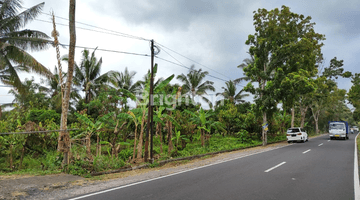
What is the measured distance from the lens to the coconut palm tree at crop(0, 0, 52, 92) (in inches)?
468

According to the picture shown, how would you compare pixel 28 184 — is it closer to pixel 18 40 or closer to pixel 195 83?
pixel 18 40

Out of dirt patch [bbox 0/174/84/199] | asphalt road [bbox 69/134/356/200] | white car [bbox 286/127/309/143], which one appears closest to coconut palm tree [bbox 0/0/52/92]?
dirt patch [bbox 0/174/84/199]

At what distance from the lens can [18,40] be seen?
1221 cm

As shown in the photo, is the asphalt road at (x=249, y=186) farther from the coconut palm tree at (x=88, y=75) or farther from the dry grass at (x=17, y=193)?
the coconut palm tree at (x=88, y=75)

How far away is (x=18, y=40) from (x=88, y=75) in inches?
511

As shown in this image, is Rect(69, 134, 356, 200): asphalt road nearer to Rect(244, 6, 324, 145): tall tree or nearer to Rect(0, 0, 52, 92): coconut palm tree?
Rect(0, 0, 52, 92): coconut palm tree

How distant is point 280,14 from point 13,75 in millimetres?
21224

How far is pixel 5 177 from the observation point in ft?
26.3

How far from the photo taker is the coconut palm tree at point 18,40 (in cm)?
1188

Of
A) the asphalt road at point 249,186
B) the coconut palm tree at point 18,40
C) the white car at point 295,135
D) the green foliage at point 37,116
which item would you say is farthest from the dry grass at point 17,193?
the white car at point 295,135

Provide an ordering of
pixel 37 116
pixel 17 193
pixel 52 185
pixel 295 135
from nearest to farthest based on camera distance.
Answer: pixel 17 193
pixel 52 185
pixel 37 116
pixel 295 135

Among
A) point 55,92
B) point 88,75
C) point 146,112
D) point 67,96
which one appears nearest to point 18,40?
point 67,96

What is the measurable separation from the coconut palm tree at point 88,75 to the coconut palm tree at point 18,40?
11.3 metres

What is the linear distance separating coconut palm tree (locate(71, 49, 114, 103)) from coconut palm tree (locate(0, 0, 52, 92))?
11.3 m
